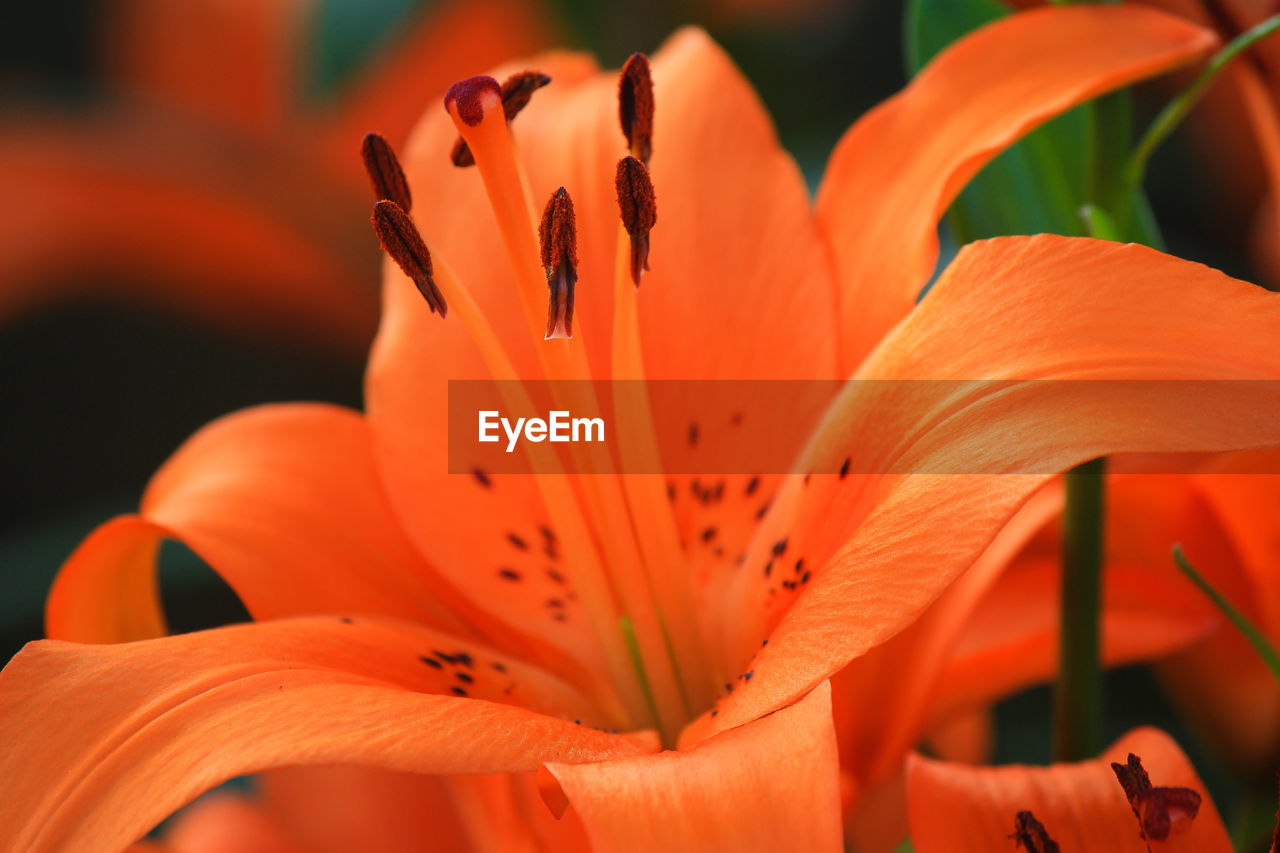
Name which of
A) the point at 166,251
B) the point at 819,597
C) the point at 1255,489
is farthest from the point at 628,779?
the point at 166,251

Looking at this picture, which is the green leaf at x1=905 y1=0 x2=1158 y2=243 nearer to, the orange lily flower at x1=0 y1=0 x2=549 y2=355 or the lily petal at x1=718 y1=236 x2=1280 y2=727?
the lily petal at x1=718 y1=236 x2=1280 y2=727

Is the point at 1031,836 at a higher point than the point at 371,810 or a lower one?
higher

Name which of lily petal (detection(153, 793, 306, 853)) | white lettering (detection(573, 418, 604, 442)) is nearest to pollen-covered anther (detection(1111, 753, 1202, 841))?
white lettering (detection(573, 418, 604, 442))

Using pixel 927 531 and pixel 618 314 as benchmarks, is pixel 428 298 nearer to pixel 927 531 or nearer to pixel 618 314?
pixel 618 314

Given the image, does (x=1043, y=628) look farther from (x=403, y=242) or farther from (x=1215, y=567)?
(x=403, y=242)

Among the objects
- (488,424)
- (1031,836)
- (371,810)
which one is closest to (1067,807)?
(1031,836)
